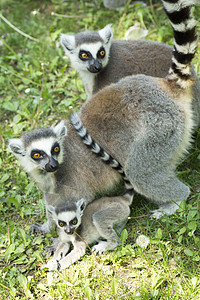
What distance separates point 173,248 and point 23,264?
1601 millimetres

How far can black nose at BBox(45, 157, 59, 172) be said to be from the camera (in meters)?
3.82

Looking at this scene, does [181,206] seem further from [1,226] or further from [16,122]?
[16,122]

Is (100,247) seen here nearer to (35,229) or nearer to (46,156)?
(35,229)

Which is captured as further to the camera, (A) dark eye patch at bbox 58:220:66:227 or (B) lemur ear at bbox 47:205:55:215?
(B) lemur ear at bbox 47:205:55:215

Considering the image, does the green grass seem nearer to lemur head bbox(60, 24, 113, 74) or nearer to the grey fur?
the grey fur

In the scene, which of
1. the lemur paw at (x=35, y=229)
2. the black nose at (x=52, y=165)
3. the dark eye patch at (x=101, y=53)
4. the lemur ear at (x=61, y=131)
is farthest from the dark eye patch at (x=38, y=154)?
the dark eye patch at (x=101, y=53)

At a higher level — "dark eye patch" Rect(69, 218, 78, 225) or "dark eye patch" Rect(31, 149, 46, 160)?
"dark eye patch" Rect(31, 149, 46, 160)

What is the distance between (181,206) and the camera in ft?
13.4

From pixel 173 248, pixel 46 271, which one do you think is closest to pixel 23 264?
pixel 46 271

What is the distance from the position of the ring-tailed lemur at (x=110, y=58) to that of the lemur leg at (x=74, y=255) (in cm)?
244

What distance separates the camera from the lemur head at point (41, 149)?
154 inches

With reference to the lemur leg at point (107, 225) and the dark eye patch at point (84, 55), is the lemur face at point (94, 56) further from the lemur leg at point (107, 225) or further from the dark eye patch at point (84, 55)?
the lemur leg at point (107, 225)

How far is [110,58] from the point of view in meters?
5.58

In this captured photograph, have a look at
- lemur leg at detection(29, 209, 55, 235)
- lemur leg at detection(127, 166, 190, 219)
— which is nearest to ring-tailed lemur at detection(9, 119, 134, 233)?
lemur leg at detection(29, 209, 55, 235)
